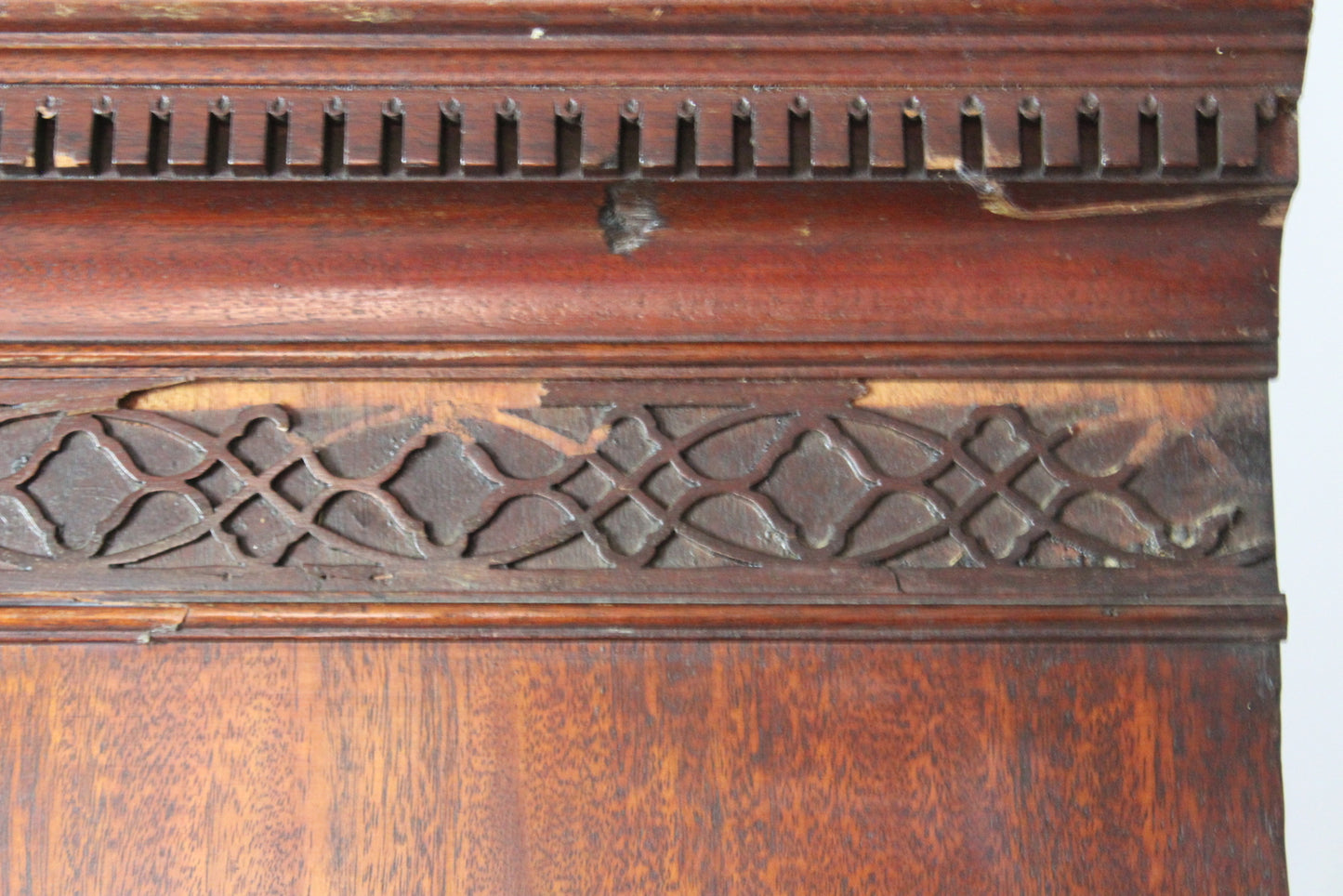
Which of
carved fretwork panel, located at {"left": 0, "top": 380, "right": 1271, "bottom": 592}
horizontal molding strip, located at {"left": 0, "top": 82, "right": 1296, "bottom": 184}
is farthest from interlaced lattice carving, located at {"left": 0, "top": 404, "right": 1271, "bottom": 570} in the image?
horizontal molding strip, located at {"left": 0, "top": 82, "right": 1296, "bottom": 184}

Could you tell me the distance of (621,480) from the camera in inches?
23.1

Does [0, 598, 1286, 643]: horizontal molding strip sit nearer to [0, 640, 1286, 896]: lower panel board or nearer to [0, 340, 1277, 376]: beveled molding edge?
[0, 640, 1286, 896]: lower panel board

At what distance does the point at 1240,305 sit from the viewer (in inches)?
23.0

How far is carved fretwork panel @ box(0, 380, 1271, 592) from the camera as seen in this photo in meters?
0.58

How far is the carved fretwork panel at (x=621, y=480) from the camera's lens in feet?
1.91

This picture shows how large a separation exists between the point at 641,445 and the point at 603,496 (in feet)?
0.11

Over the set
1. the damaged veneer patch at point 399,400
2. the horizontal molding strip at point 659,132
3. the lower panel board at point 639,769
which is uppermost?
the horizontal molding strip at point 659,132

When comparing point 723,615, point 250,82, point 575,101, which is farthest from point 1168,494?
point 250,82

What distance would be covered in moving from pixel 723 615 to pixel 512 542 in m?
0.11

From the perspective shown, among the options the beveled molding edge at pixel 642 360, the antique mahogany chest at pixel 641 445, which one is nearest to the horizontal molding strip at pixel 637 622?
the antique mahogany chest at pixel 641 445

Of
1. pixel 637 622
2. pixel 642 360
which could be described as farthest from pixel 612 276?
pixel 637 622

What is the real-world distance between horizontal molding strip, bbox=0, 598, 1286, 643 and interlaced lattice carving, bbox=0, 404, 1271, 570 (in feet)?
0.08

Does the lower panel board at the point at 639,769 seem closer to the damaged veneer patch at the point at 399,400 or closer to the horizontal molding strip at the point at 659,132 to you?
the damaged veneer patch at the point at 399,400

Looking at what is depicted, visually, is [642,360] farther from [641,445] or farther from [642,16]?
[642,16]
